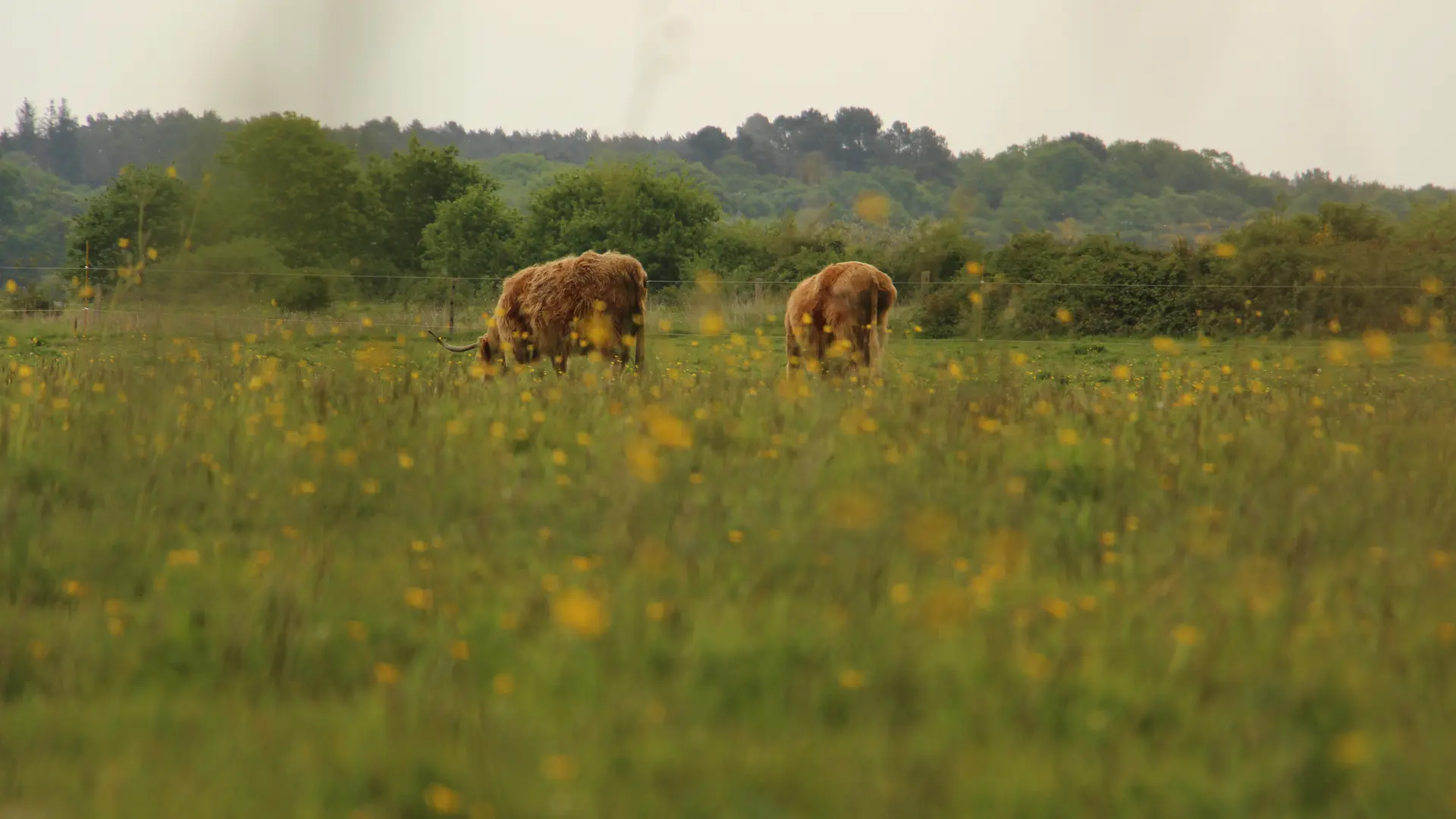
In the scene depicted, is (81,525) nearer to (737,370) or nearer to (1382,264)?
(737,370)

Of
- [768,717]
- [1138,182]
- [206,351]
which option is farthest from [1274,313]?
[768,717]

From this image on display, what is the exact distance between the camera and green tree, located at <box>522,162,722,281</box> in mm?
41906

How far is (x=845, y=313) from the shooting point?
11.4m

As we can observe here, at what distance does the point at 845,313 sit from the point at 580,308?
2721 mm

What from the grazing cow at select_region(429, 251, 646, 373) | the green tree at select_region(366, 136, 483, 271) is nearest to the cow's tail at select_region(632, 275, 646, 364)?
the grazing cow at select_region(429, 251, 646, 373)

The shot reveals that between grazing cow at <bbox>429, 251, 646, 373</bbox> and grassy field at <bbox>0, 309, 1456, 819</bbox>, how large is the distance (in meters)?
4.18

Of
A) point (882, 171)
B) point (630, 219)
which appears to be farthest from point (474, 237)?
point (882, 171)

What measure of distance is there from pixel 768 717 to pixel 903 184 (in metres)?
39.1

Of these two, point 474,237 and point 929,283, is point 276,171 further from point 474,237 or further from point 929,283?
point 474,237

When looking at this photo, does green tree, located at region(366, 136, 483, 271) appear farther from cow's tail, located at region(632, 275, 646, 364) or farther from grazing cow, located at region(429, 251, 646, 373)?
cow's tail, located at region(632, 275, 646, 364)

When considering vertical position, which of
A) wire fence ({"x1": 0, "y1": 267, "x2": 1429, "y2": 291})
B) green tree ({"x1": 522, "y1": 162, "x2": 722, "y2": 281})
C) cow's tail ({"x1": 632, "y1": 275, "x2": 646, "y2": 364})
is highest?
green tree ({"x1": 522, "y1": 162, "x2": 722, "y2": 281})

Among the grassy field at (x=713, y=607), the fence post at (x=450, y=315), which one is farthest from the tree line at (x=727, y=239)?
the grassy field at (x=713, y=607)

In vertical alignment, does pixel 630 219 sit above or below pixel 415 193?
below

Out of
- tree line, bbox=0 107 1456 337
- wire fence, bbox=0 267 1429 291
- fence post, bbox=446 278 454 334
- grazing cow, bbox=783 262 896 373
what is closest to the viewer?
tree line, bbox=0 107 1456 337
